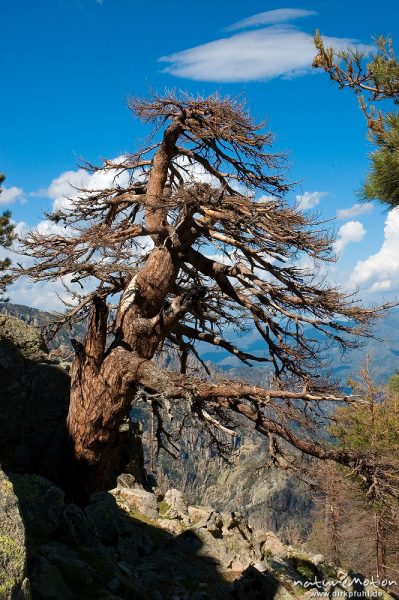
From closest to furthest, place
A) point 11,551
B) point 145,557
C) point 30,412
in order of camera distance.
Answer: point 11,551
point 145,557
point 30,412

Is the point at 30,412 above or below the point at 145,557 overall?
above

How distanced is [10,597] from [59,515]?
388 centimetres

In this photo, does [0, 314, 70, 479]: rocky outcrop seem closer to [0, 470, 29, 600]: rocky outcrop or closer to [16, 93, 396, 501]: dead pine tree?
[16, 93, 396, 501]: dead pine tree

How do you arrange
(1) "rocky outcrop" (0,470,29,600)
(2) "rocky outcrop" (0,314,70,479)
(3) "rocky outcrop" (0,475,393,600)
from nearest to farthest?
(1) "rocky outcrop" (0,470,29,600)
(3) "rocky outcrop" (0,475,393,600)
(2) "rocky outcrop" (0,314,70,479)

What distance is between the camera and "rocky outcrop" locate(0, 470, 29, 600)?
399 cm

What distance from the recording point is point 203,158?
43.2ft

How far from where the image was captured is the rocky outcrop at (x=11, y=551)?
3992mm

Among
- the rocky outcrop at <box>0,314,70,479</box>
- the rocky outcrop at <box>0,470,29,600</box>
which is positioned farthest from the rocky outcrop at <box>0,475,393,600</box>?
the rocky outcrop at <box>0,314,70,479</box>

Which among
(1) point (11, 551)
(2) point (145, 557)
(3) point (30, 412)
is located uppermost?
(3) point (30, 412)

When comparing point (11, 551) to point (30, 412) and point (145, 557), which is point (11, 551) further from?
point (30, 412)

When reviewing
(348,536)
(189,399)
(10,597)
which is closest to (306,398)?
(189,399)

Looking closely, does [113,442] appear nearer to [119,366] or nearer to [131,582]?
[119,366]

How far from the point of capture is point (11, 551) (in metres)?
4.15

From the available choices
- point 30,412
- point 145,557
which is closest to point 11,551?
point 145,557
